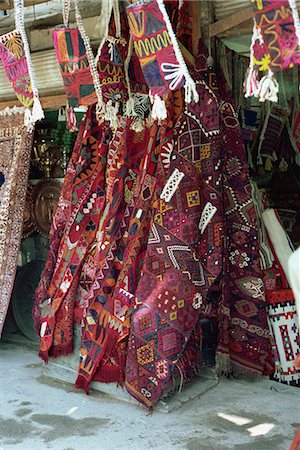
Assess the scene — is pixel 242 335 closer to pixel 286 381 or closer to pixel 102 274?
pixel 286 381

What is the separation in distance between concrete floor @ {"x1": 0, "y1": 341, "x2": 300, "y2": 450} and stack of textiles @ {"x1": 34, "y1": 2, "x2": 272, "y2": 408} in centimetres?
14

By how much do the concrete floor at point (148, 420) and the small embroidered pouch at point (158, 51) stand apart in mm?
1635

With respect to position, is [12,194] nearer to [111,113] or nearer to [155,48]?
[111,113]

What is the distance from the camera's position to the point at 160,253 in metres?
3.40

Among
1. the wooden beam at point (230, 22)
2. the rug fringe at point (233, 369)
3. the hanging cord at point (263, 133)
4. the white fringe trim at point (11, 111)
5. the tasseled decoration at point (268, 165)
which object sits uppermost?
the wooden beam at point (230, 22)

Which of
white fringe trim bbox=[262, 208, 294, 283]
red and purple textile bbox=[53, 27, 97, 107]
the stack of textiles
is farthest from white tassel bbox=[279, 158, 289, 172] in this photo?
red and purple textile bbox=[53, 27, 97, 107]

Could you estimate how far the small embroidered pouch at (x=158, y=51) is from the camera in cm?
251

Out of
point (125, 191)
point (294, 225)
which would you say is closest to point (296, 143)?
point (294, 225)

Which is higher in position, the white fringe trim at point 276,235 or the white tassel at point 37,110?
the white tassel at point 37,110

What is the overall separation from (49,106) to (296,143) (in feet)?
6.37

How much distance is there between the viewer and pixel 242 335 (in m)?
3.66

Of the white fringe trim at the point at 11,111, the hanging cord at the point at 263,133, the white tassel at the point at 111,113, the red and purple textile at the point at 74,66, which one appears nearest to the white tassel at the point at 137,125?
the white tassel at the point at 111,113

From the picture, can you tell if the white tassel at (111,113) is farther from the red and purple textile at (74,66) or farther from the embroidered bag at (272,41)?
the embroidered bag at (272,41)

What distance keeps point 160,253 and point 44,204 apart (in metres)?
1.81
